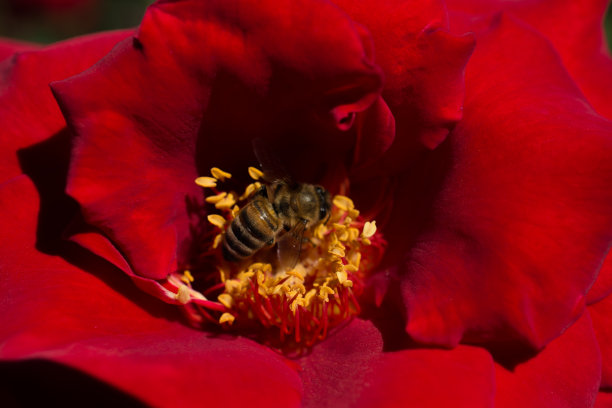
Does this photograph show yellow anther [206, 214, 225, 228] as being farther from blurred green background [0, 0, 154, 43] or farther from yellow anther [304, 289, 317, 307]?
blurred green background [0, 0, 154, 43]

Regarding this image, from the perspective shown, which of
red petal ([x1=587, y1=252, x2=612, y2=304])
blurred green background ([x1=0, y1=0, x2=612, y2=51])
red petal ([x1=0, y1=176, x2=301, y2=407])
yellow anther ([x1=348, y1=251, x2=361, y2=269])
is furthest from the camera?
blurred green background ([x1=0, y1=0, x2=612, y2=51])

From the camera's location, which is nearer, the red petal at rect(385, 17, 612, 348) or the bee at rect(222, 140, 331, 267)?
the red petal at rect(385, 17, 612, 348)

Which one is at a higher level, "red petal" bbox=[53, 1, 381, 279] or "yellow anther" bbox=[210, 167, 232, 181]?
"red petal" bbox=[53, 1, 381, 279]

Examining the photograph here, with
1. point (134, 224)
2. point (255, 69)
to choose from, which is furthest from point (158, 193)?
point (255, 69)

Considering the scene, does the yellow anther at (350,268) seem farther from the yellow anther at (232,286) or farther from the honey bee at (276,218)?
the yellow anther at (232,286)

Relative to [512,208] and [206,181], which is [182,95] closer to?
[206,181]

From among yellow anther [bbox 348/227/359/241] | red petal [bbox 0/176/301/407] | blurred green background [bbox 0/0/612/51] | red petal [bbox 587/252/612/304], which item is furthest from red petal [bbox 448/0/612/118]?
blurred green background [bbox 0/0/612/51]

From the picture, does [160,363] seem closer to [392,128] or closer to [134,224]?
[134,224]
